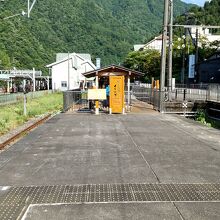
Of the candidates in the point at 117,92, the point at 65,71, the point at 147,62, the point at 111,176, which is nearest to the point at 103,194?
the point at 111,176

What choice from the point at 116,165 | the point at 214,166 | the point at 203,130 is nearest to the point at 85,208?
the point at 116,165

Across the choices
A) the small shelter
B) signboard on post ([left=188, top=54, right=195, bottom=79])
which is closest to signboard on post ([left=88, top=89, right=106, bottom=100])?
the small shelter

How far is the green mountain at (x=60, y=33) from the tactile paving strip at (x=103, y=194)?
64.6m

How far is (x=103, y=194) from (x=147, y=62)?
2893 inches

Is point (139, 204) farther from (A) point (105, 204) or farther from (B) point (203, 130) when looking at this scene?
(B) point (203, 130)

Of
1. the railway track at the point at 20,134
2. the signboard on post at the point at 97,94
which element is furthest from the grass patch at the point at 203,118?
the railway track at the point at 20,134

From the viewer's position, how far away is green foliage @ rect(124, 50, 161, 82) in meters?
77.0

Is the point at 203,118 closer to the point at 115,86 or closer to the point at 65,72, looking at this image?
the point at 115,86

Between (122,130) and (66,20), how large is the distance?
413 ft

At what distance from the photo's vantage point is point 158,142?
41.0ft

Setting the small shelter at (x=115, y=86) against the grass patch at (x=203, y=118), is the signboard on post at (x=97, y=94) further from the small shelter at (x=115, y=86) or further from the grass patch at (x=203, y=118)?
the grass patch at (x=203, y=118)

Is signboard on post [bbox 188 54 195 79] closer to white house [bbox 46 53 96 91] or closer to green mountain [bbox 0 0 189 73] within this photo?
white house [bbox 46 53 96 91]

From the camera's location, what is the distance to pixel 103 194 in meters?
6.75

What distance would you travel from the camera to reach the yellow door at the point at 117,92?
73.8 ft
